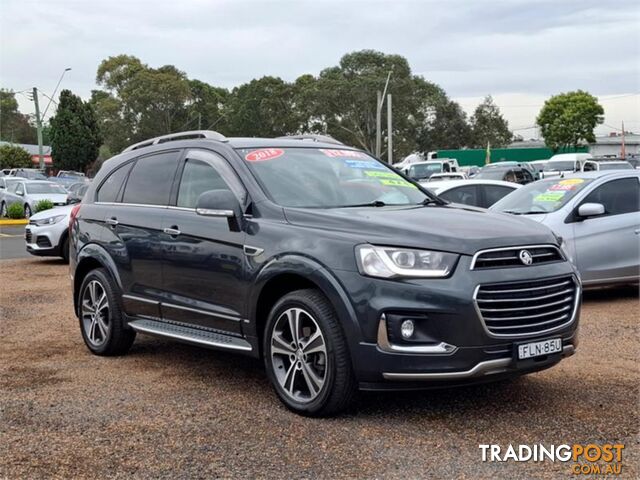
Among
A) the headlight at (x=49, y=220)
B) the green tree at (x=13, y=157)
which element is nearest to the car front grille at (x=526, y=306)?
the headlight at (x=49, y=220)

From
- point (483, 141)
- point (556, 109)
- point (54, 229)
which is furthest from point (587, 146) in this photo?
point (54, 229)

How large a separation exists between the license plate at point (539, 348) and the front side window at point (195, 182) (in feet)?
8.05

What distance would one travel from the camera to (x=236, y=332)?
5.29 metres

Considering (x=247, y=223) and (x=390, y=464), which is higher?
(x=247, y=223)

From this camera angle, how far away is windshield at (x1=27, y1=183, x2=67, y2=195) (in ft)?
86.5

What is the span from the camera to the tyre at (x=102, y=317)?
650cm

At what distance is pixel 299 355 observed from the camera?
189 inches

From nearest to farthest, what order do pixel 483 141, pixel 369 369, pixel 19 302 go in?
pixel 369 369 < pixel 19 302 < pixel 483 141

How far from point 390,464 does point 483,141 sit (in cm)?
7306

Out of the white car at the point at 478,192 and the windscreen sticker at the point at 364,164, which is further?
the white car at the point at 478,192

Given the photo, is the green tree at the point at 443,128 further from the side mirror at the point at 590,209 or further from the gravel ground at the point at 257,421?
the gravel ground at the point at 257,421

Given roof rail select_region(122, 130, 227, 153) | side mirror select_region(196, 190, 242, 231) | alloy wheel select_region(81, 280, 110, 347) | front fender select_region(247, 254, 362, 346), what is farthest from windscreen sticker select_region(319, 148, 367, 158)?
alloy wheel select_region(81, 280, 110, 347)

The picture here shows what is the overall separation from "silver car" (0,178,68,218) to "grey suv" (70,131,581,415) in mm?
20252

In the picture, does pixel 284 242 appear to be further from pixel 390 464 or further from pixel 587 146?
pixel 587 146
